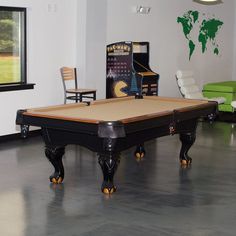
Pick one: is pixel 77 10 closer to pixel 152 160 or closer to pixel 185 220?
pixel 152 160

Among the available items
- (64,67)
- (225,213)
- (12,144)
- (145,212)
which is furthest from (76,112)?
(64,67)

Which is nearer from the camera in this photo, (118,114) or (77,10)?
(118,114)

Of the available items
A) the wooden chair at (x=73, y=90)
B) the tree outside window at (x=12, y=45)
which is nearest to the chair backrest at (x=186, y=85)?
the wooden chair at (x=73, y=90)

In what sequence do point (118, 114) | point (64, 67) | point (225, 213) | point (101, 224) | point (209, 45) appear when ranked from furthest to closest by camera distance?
point (209, 45) → point (64, 67) → point (118, 114) → point (225, 213) → point (101, 224)

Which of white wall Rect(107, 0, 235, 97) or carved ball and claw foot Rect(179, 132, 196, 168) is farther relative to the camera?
white wall Rect(107, 0, 235, 97)

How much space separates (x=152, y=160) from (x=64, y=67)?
8.87 ft

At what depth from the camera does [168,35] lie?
11188 mm

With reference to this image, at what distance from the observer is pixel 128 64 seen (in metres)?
9.61

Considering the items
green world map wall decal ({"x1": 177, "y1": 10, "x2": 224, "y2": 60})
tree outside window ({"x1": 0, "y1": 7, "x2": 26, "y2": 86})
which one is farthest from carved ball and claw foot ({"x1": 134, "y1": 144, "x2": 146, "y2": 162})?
green world map wall decal ({"x1": 177, "y1": 10, "x2": 224, "y2": 60})

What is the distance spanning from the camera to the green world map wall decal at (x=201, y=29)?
11.7m

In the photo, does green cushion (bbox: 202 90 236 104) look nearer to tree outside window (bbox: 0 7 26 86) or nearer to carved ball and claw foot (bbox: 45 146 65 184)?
tree outside window (bbox: 0 7 26 86)

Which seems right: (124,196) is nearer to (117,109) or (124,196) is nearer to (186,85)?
(117,109)

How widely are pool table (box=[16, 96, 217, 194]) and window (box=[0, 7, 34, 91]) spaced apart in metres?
2.26

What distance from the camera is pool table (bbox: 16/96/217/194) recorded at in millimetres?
5059
